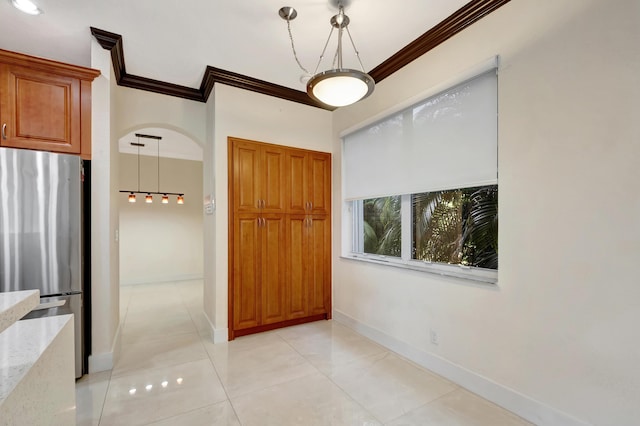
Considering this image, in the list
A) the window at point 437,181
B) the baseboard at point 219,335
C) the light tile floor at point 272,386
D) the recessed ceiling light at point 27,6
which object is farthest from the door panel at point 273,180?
the recessed ceiling light at point 27,6

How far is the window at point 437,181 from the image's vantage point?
2164mm

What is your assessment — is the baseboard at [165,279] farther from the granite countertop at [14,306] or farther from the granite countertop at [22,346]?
the granite countertop at [14,306]

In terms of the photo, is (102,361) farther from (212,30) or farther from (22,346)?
(212,30)

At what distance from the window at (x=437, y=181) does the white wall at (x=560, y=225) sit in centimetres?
15

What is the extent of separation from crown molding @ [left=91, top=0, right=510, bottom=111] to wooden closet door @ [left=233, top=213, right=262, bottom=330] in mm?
1480

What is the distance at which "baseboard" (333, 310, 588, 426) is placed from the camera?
1724 millimetres

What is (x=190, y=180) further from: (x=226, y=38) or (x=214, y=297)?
(x=226, y=38)

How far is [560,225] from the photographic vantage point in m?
1.71

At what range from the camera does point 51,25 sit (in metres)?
2.37

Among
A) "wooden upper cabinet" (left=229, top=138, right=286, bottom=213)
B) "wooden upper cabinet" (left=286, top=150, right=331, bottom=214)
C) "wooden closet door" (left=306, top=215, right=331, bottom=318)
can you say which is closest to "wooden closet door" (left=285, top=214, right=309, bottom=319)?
"wooden closet door" (left=306, top=215, right=331, bottom=318)

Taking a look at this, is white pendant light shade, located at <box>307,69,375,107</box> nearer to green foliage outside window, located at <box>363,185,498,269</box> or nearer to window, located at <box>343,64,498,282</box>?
window, located at <box>343,64,498,282</box>

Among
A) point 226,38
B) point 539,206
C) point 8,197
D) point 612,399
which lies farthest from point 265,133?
point 612,399

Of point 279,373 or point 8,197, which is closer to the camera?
point 8,197

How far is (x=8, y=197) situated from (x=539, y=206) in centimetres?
365
